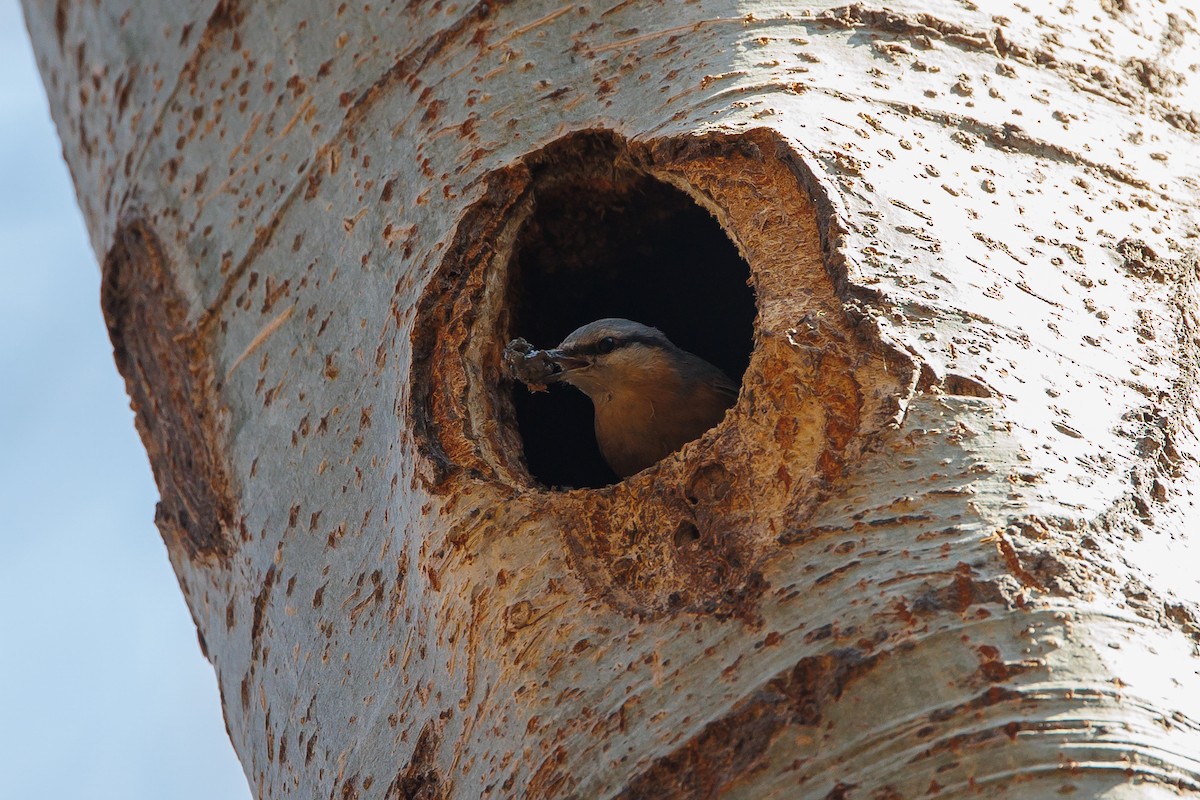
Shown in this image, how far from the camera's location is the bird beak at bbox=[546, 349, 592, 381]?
3.53 metres

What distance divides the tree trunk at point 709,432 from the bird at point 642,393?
0.49m

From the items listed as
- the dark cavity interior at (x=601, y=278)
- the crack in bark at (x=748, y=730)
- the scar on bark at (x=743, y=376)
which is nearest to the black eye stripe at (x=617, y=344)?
the dark cavity interior at (x=601, y=278)

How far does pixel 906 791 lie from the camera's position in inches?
69.4

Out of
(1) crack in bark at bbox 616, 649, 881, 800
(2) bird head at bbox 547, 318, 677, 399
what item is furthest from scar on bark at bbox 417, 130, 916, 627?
(2) bird head at bbox 547, 318, 677, 399

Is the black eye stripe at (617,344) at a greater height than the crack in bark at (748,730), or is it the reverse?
the black eye stripe at (617,344)

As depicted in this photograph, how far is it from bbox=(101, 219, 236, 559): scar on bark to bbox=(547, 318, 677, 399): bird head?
3.32 ft

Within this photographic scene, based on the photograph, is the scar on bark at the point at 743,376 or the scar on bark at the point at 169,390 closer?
the scar on bark at the point at 743,376

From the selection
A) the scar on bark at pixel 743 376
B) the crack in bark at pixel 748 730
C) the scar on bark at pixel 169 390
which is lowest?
the crack in bark at pixel 748 730

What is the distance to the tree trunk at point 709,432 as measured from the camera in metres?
1.91

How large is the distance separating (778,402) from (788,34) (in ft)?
2.96

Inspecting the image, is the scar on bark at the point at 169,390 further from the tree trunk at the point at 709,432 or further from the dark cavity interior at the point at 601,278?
the dark cavity interior at the point at 601,278

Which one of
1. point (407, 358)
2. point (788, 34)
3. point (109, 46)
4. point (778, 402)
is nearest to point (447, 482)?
point (407, 358)

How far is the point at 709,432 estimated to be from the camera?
7.93 ft

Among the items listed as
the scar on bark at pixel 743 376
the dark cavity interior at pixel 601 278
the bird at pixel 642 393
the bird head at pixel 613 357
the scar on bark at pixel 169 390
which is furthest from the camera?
the bird at pixel 642 393
